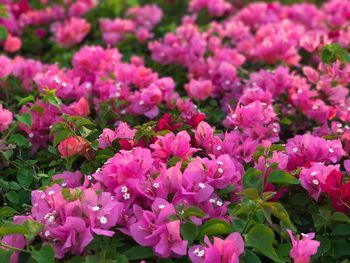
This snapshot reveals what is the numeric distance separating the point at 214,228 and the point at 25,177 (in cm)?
76

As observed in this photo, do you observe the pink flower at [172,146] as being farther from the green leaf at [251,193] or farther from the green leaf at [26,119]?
the green leaf at [26,119]

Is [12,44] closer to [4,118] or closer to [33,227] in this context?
[4,118]

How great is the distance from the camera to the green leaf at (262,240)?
5.19ft

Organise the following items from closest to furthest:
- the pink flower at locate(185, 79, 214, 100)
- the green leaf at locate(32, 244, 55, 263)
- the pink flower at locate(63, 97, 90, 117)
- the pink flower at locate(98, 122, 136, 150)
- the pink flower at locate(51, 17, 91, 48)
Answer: the green leaf at locate(32, 244, 55, 263) → the pink flower at locate(98, 122, 136, 150) → the pink flower at locate(63, 97, 90, 117) → the pink flower at locate(185, 79, 214, 100) → the pink flower at locate(51, 17, 91, 48)

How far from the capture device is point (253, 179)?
181 cm

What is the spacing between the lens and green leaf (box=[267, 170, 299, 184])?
174 centimetres

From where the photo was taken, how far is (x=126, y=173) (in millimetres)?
1764

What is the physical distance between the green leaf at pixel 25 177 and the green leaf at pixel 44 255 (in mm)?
506

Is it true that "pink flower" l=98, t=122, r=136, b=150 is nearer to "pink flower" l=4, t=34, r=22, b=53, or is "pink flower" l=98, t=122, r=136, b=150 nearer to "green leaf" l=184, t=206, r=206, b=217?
"green leaf" l=184, t=206, r=206, b=217

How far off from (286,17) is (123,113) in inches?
A: 81.8

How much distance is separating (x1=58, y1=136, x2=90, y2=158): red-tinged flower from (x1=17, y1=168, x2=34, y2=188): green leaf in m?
0.14

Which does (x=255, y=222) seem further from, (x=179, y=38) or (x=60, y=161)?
(x=179, y=38)

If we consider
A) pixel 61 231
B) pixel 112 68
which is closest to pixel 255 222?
pixel 61 231

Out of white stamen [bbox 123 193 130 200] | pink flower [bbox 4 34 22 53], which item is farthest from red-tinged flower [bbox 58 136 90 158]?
pink flower [bbox 4 34 22 53]
